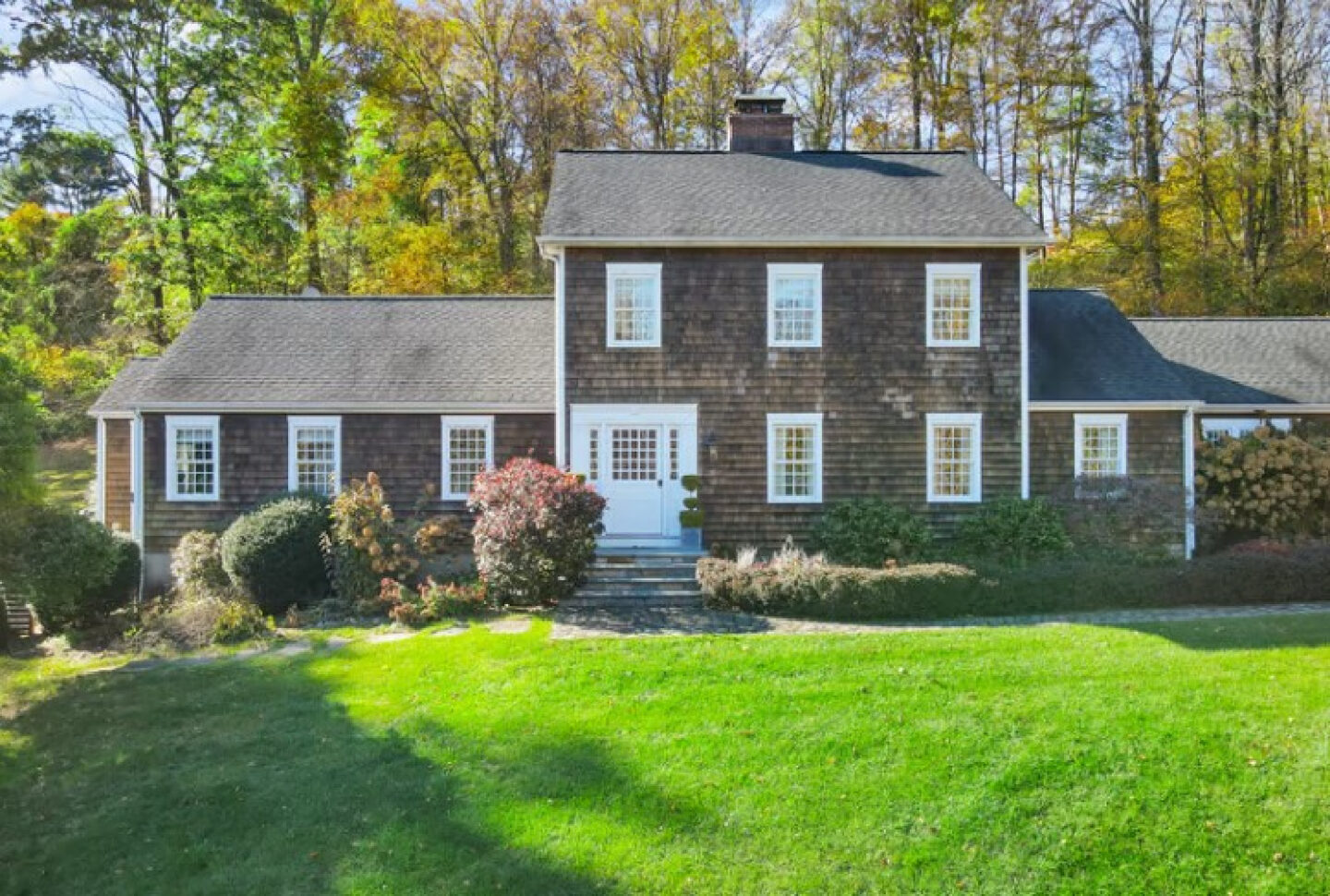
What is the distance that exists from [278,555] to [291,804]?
7714 mm

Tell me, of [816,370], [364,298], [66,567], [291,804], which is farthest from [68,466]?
[291,804]

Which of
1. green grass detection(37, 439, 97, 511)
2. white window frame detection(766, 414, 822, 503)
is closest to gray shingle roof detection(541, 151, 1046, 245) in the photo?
white window frame detection(766, 414, 822, 503)

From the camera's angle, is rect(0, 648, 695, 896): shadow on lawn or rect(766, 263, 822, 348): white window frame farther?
rect(766, 263, 822, 348): white window frame

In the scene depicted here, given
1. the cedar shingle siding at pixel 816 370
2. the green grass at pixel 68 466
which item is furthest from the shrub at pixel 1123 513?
the green grass at pixel 68 466

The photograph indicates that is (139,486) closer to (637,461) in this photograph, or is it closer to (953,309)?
(637,461)

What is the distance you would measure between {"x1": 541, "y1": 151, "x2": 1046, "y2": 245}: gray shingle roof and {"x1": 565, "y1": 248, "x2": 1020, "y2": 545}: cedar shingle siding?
15.7 inches

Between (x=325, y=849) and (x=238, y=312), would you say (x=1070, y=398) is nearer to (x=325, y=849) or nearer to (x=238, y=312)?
(x=325, y=849)

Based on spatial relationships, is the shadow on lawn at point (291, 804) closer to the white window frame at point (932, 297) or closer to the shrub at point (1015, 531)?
the shrub at point (1015, 531)

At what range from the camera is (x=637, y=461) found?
54.9 feet

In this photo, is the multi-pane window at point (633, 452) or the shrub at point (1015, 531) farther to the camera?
the multi-pane window at point (633, 452)

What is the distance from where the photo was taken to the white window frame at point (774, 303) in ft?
54.5

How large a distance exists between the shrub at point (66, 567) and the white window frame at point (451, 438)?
5541 millimetres

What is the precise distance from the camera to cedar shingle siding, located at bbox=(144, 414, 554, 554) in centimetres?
1733

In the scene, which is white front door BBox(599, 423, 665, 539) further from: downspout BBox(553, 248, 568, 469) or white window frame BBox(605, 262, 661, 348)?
white window frame BBox(605, 262, 661, 348)
